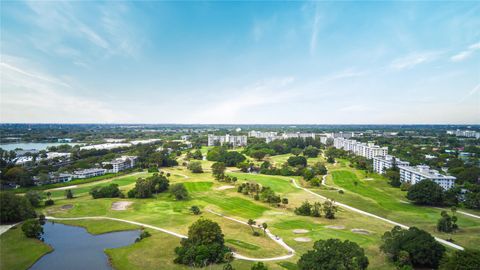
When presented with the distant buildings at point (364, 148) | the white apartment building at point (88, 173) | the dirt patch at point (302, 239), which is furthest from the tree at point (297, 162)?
the dirt patch at point (302, 239)

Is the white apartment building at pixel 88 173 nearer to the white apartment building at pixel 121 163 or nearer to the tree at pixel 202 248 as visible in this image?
the white apartment building at pixel 121 163

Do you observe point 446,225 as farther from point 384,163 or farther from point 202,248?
point 384,163

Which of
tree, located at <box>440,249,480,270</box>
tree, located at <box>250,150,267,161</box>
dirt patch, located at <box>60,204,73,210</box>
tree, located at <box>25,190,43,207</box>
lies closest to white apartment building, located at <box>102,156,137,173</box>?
tree, located at <box>25,190,43,207</box>

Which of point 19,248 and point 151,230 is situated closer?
point 19,248

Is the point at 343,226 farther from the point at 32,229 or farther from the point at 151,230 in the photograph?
the point at 32,229

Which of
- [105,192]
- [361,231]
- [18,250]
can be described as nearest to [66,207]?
[105,192]

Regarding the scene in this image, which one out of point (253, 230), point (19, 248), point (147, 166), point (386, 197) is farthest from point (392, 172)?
point (19, 248)

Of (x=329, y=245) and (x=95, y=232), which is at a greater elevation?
(x=329, y=245)
